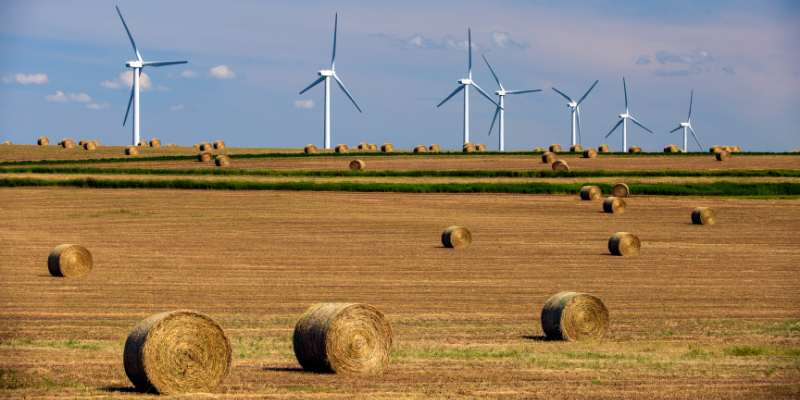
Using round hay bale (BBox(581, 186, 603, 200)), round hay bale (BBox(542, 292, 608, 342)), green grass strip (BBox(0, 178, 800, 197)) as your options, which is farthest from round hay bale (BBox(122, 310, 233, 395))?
green grass strip (BBox(0, 178, 800, 197))

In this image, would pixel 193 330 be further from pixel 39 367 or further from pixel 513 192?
pixel 513 192

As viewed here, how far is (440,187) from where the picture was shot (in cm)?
6297

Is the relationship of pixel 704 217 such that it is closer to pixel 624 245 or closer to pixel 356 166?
pixel 624 245

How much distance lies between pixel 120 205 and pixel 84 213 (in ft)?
12.7

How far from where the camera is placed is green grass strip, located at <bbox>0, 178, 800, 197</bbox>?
200 ft

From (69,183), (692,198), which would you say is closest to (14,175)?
(69,183)

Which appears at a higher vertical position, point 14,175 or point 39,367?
point 14,175

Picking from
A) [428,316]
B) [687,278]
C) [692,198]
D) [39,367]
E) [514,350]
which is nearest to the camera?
[39,367]

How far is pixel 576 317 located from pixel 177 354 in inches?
326

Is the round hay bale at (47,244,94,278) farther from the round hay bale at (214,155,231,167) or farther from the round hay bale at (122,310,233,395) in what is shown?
the round hay bale at (214,155,231,167)

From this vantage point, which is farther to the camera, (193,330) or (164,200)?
(164,200)

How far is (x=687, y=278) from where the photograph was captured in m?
27.6

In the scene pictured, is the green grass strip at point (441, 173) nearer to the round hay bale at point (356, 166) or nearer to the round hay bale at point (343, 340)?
the round hay bale at point (356, 166)

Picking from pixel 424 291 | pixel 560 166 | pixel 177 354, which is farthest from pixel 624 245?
pixel 560 166
